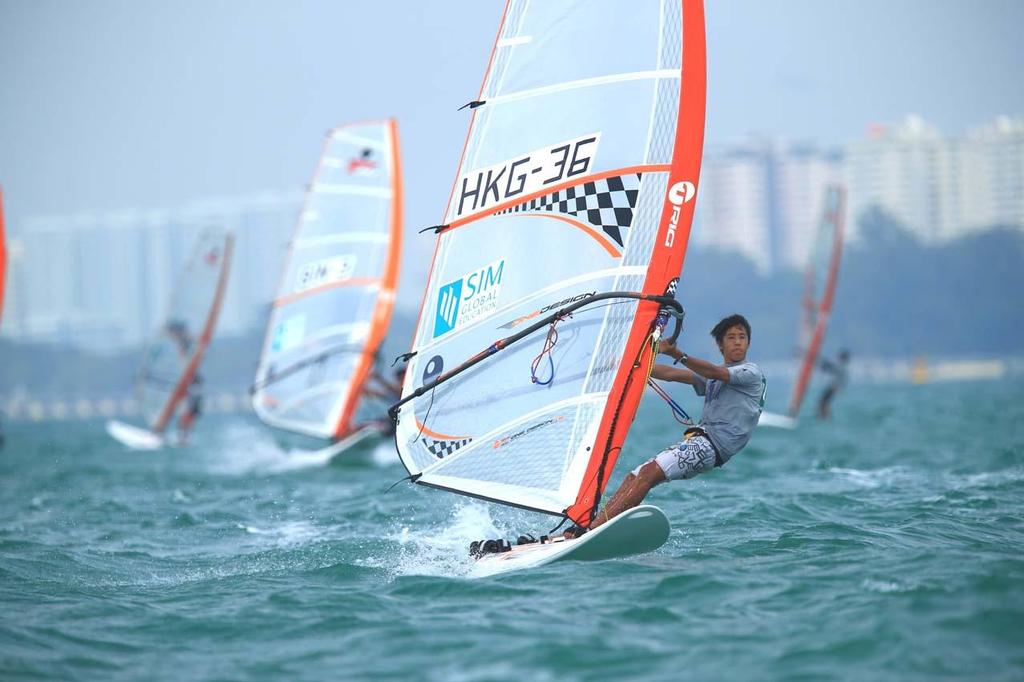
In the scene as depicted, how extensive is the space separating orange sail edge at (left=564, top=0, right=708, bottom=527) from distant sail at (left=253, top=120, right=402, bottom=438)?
11.1 metres

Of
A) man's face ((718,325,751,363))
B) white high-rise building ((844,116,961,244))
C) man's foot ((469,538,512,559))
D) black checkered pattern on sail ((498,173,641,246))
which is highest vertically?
white high-rise building ((844,116,961,244))

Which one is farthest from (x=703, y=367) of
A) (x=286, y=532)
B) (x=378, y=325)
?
(x=378, y=325)

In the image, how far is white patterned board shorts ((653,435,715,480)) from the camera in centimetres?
802

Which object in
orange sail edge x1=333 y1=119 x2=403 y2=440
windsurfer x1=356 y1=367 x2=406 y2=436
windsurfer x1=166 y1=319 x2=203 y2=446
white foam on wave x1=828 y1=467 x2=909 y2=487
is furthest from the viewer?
windsurfer x1=166 y1=319 x2=203 y2=446

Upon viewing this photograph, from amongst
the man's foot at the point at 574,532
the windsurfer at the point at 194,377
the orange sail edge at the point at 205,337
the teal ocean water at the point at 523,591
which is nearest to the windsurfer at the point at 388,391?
the teal ocean water at the point at 523,591

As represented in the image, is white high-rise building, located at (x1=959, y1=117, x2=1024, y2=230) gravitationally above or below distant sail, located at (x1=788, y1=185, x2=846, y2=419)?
above

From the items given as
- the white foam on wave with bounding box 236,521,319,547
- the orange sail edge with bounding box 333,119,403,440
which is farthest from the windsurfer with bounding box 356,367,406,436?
the white foam on wave with bounding box 236,521,319,547

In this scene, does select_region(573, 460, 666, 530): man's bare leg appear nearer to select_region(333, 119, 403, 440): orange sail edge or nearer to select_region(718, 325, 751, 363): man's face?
select_region(718, 325, 751, 363): man's face

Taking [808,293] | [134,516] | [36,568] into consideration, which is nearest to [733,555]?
[36,568]

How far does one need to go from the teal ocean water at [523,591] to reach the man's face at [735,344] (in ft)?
3.81

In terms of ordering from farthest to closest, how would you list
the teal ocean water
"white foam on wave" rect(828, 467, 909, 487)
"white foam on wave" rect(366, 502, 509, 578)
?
"white foam on wave" rect(828, 467, 909, 487)
"white foam on wave" rect(366, 502, 509, 578)
the teal ocean water

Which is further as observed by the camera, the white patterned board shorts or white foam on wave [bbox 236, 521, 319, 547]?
white foam on wave [bbox 236, 521, 319, 547]

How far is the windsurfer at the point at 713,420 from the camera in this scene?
316 inches

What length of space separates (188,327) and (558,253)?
19.4 m
